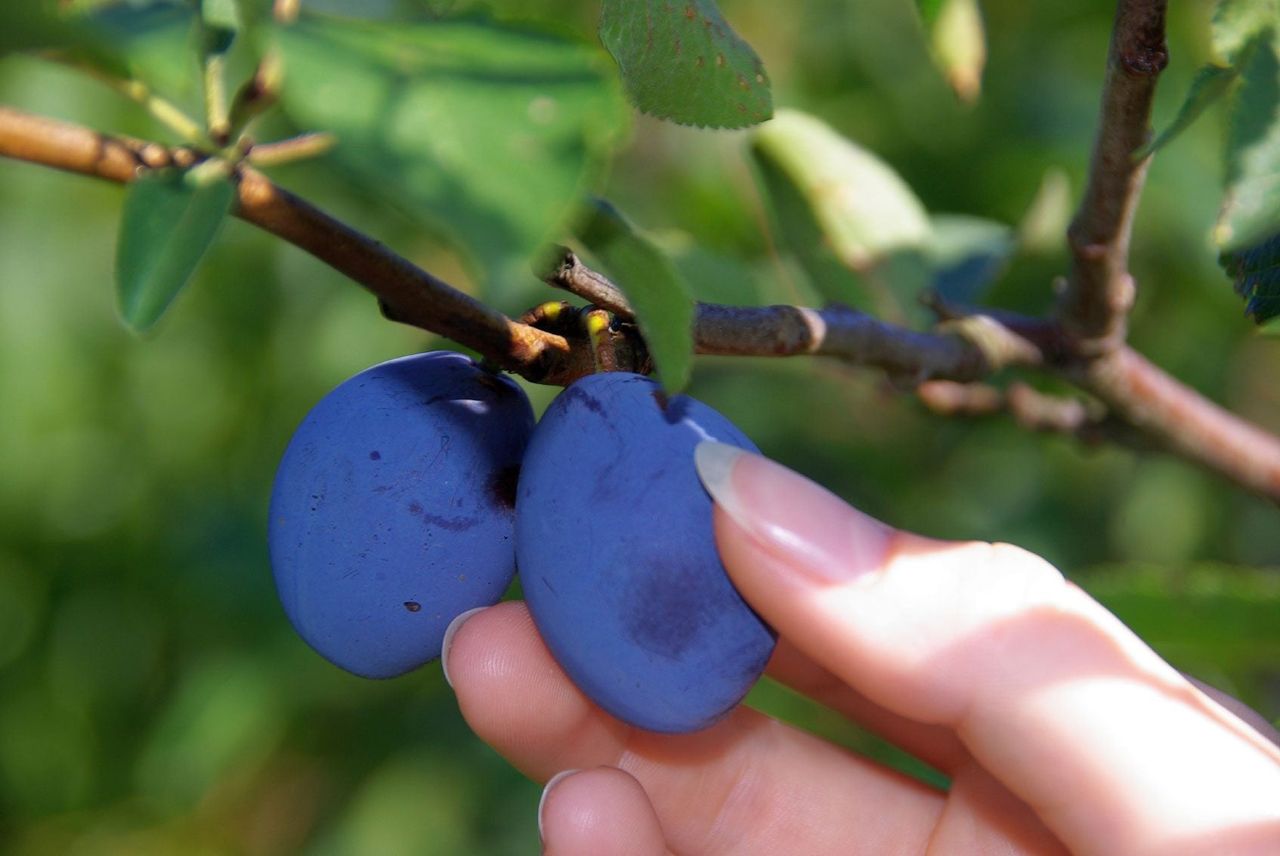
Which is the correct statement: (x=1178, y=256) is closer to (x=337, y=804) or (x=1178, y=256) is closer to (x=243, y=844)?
(x=337, y=804)

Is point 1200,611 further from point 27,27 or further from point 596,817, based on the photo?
point 27,27

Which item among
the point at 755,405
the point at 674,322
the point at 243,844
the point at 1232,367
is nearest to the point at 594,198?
the point at 674,322

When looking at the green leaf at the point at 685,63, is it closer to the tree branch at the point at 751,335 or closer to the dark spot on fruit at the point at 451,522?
the tree branch at the point at 751,335

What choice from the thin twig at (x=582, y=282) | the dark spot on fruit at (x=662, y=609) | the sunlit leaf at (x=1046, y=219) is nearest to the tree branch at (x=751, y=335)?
the thin twig at (x=582, y=282)

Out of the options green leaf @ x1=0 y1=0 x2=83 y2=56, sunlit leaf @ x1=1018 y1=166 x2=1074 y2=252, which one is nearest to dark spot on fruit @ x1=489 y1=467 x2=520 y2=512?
green leaf @ x1=0 y1=0 x2=83 y2=56

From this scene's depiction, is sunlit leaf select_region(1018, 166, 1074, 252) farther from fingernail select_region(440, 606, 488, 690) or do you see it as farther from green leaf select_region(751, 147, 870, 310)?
fingernail select_region(440, 606, 488, 690)

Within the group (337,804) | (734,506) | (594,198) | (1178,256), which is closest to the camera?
(594,198)
